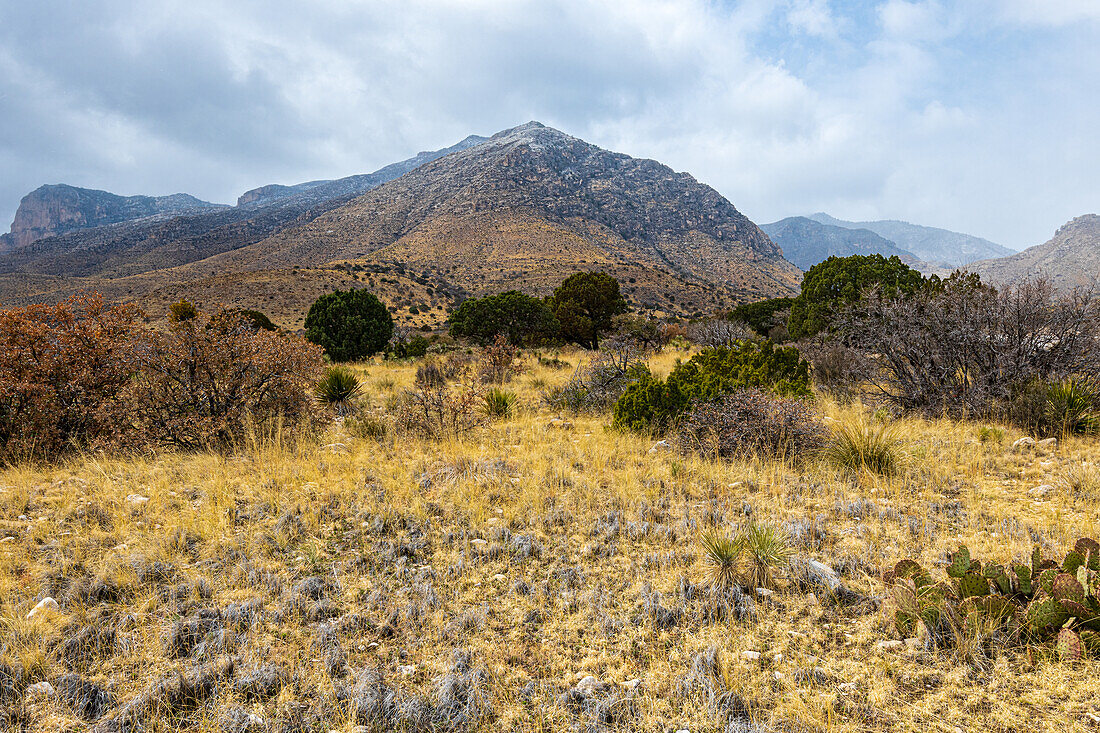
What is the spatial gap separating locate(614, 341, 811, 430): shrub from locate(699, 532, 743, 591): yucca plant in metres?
3.52

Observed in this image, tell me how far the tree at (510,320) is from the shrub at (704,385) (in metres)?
14.5

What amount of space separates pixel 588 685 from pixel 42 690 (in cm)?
268

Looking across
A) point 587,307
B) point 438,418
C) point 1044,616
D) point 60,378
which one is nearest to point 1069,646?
point 1044,616

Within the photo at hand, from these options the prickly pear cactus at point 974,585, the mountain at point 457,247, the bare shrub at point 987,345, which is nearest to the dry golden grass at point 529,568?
the prickly pear cactus at point 974,585

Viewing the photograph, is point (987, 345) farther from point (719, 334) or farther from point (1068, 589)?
point (719, 334)

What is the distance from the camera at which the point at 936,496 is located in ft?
14.8

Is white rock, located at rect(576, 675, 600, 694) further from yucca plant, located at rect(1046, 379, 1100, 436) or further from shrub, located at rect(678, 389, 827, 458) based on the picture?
yucca plant, located at rect(1046, 379, 1100, 436)

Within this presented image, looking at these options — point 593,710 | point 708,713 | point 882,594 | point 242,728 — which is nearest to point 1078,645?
point 882,594

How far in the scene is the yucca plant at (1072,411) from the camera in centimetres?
612

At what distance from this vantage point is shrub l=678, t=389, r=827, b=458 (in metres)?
5.82

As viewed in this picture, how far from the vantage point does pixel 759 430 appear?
589cm

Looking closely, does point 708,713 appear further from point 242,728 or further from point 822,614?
point 242,728

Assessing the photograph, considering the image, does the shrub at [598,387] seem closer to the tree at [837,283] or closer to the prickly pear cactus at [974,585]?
the prickly pear cactus at [974,585]

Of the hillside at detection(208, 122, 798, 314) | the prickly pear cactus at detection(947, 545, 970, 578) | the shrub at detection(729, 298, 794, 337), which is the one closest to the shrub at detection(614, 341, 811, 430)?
the prickly pear cactus at detection(947, 545, 970, 578)
